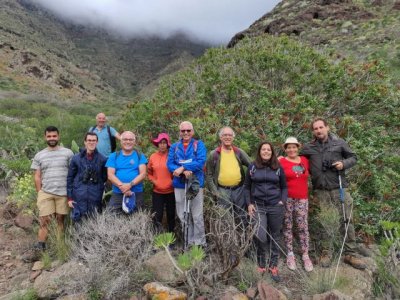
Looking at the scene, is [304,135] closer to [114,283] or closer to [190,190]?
[190,190]

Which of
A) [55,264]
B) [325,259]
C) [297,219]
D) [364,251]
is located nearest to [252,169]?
[297,219]

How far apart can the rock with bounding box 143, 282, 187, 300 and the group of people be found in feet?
2.79

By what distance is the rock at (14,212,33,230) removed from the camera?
19.2 feet

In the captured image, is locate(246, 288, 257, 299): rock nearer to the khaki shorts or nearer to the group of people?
the group of people

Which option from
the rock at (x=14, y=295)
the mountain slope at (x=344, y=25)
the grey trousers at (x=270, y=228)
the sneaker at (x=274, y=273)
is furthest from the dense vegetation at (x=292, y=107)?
the mountain slope at (x=344, y=25)

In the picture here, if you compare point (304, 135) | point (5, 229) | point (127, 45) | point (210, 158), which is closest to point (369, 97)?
point (304, 135)

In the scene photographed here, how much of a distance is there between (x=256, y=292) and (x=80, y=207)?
2493 mm

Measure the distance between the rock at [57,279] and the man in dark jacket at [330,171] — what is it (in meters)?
3.08

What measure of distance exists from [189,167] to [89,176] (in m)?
1.39

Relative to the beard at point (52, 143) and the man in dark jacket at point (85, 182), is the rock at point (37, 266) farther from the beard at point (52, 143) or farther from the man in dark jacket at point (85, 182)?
the beard at point (52, 143)

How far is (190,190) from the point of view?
14.7 feet

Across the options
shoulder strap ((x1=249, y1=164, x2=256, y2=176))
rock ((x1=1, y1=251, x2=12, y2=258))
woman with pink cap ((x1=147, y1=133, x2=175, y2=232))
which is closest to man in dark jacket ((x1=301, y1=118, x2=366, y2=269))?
shoulder strap ((x1=249, y1=164, x2=256, y2=176))

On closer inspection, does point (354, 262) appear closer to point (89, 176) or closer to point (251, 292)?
point (251, 292)

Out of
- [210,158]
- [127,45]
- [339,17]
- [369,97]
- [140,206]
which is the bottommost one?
[140,206]
